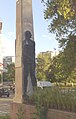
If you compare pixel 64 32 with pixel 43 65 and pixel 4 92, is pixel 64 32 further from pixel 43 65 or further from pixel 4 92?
pixel 43 65

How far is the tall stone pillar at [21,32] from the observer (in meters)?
14.7

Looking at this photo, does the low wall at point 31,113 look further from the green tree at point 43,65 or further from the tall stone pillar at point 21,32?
the green tree at point 43,65

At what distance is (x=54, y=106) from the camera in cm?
1180

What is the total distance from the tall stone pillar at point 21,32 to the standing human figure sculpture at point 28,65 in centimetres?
12

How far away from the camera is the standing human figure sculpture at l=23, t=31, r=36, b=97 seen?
573 inches

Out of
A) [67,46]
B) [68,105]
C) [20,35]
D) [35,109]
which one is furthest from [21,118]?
[67,46]

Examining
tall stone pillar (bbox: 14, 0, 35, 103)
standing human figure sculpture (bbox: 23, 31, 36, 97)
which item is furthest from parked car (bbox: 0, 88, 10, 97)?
standing human figure sculpture (bbox: 23, 31, 36, 97)

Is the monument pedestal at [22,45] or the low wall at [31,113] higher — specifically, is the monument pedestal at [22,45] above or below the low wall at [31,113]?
above

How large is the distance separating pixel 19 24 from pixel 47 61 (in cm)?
6994

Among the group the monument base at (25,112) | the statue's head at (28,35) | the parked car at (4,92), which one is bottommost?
the parked car at (4,92)

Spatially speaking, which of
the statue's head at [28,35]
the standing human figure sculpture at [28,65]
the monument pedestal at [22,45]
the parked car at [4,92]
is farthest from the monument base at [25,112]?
the parked car at [4,92]

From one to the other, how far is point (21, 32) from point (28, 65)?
1429 mm

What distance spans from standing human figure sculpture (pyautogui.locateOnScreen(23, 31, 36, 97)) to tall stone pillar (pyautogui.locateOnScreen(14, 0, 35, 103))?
121mm

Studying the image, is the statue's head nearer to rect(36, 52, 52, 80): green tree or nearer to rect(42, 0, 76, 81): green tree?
rect(42, 0, 76, 81): green tree
